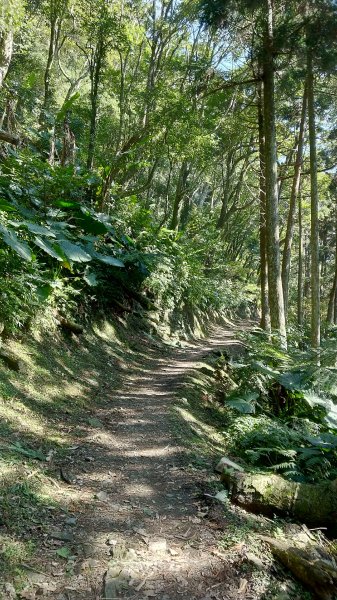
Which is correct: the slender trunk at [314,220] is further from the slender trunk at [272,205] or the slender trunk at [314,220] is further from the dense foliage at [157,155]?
the slender trunk at [272,205]

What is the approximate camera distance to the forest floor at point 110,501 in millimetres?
2697

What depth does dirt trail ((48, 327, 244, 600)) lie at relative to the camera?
2699 millimetres

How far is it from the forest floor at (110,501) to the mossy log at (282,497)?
0.52 feet

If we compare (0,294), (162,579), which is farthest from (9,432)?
(162,579)

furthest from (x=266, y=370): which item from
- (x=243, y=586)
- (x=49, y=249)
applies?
(x=243, y=586)

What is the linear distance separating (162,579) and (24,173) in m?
6.14

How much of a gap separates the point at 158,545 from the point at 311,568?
1.13 metres

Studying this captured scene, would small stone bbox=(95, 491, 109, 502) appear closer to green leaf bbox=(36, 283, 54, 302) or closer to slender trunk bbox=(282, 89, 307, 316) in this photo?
green leaf bbox=(36, 283, 54, 302)

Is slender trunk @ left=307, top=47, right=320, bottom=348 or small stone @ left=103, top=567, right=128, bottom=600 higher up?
slender trunk @ left=307, top=47, right=320, bottom=348

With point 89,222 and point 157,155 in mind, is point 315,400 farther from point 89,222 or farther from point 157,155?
point 157,155

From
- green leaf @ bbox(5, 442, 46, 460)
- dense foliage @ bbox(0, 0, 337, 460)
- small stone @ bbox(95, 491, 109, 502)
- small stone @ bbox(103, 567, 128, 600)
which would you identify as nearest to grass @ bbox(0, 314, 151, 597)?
green leaf @ bbox(5, 442, 46, 460)

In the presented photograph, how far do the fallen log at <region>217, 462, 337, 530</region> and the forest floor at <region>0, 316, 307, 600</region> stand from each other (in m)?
0.16

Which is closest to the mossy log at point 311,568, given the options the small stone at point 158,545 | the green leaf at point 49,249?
the small stone at point 158,545

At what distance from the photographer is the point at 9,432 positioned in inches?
158
